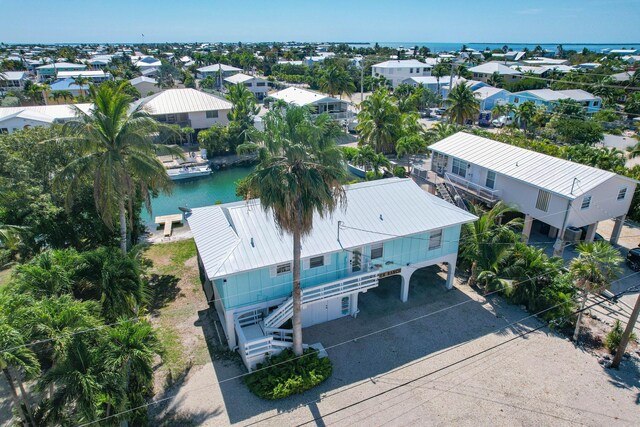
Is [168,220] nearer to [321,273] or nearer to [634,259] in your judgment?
[321,273]

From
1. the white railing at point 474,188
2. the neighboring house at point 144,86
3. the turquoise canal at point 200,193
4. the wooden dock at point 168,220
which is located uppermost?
the neighboring house at point 144,86

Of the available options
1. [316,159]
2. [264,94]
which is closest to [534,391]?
[316,159]

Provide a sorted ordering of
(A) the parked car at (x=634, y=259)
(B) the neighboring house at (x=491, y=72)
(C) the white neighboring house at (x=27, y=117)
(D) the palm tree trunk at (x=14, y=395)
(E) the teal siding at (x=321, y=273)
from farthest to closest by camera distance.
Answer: (B) the neighboring house at (x=491, y=72) → (C) the white neighboring house at (x=27, y=117) → (A) the parked car at (x=634, y=259) → (E) the teal siding at (x=321, y=273) → (D) the palm tree trunk at (x=14, y=395)

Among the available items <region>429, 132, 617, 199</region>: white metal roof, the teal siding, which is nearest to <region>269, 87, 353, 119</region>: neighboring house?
<region>429, 132, 617, 199</region>: white metal roof

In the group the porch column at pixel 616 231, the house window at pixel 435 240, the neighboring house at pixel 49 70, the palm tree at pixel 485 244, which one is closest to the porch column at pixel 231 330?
the house window at pixel 435 240

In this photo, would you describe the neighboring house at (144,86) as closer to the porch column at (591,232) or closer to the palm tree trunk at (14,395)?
the palm tree trunk at (14,395)

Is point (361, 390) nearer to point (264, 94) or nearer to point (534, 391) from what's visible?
point (534, 391)
